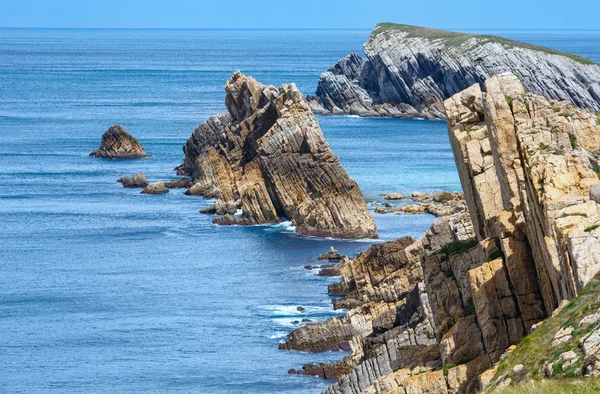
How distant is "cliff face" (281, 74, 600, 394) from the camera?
111 ft

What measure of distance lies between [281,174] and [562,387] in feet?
261

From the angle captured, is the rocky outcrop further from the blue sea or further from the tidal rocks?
the tidal rocks

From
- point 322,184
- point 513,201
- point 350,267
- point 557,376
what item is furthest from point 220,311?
point 557,376

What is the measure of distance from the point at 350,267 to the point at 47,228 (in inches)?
1401

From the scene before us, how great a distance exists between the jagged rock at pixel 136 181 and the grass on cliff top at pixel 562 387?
333 ft

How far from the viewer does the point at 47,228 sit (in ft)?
336

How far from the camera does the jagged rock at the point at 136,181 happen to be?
123688mm

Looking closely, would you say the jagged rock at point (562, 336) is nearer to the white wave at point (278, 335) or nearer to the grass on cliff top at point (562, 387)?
the grass on cliff top at point (562, 387)

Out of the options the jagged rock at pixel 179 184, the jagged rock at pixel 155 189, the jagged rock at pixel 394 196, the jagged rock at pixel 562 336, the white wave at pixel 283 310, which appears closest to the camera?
the jagged rock at pixel 562 336

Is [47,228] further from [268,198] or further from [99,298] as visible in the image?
[99,298]

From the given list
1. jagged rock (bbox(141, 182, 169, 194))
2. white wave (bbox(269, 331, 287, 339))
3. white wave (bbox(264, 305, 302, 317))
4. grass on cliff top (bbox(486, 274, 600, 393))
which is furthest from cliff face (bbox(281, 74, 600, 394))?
jagged rock (bbox(141, 182, 169, 194))

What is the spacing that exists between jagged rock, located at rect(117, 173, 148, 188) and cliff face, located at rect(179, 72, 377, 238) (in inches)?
294

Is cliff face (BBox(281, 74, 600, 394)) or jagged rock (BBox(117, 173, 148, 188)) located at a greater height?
cliff face (BBox(281, 74, 600, 394))

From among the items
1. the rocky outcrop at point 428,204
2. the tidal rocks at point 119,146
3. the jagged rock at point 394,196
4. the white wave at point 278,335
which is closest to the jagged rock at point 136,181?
the tidal rocks at point 119,146
